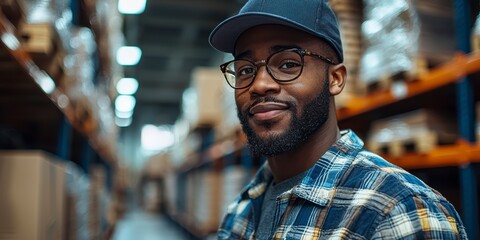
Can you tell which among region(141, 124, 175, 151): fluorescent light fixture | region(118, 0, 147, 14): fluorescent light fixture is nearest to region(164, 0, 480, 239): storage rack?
region(118, 0, 147, 14): fluorescent light fixture

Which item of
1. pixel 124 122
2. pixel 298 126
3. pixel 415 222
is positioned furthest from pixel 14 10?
pixel 124 122

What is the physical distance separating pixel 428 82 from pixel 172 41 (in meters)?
10.4

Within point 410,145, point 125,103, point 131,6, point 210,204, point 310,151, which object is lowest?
point 210,204

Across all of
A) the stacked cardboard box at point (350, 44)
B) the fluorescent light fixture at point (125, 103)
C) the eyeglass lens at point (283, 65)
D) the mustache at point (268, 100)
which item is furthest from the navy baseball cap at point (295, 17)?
the fluorescent light fixture at point (125, 103)

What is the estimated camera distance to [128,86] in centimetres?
1758

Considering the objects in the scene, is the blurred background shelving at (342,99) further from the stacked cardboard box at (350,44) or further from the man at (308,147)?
the man at (308,147)

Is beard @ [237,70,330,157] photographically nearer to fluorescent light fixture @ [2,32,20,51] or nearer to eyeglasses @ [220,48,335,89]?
eyeglasses @ [220,48,335,89]

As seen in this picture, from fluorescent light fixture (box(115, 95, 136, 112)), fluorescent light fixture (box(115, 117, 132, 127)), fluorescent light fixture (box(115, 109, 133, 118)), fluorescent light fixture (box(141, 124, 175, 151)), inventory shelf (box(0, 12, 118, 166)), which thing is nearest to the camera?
inventory shelf (box(0, 12, 118, 166))

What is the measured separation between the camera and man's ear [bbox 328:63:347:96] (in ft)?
5.67

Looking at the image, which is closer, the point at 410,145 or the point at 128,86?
the point at 410,145

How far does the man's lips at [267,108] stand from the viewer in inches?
65.1

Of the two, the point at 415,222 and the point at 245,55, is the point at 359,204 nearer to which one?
the point at 415,222

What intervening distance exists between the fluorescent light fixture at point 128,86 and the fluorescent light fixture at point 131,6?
6.47 m

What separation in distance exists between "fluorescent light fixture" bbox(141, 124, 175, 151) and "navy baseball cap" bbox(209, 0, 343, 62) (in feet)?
74.0
